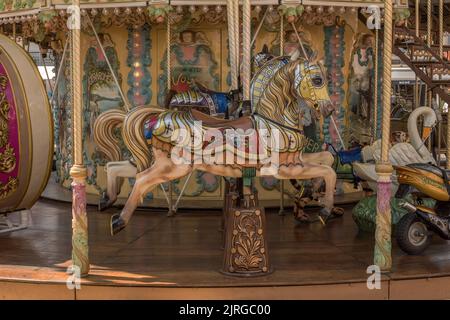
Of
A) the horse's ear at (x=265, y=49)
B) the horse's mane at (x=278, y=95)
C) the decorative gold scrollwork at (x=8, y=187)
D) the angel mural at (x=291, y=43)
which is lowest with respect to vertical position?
the decorative gold scrollwork at (x=8, y=187)

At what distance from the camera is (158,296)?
16.3 ft

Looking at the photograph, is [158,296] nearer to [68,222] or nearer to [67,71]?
[68,222]

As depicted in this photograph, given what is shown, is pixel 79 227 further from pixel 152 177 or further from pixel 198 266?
pixel 198 266

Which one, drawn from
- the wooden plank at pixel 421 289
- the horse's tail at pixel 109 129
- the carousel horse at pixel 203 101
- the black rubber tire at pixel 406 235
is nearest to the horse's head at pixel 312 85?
the black rubber tire at pixel 406 235

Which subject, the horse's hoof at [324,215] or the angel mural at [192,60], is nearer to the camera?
the horse's hoof at [324,215]

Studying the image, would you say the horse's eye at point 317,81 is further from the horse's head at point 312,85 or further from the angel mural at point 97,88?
the angel mural at point 97,88

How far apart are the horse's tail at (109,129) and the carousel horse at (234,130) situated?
64 cm

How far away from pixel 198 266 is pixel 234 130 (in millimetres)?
1324

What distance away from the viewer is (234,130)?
5.51m

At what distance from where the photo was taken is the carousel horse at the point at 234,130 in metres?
5.59

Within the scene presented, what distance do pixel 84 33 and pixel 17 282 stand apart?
5253mm

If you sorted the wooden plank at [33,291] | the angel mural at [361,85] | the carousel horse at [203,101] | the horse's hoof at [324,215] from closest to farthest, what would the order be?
1. the wooden plank at [33,291]
2. the horse's hoof at [324,215]
3. the carousel horse at [203,101]
4. the angel mural at [361,85]

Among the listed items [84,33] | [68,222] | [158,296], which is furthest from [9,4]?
[158,296]

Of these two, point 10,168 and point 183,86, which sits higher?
point 183,86
